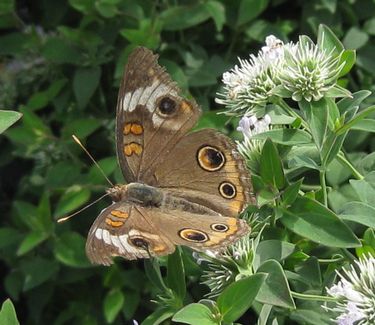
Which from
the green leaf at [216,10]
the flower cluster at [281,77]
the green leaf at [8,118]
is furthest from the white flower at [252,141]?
the green leaf at [216,10]

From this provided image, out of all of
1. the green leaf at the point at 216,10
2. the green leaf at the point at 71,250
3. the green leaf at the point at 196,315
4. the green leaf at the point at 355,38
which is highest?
the green leaf at the point at 216,10

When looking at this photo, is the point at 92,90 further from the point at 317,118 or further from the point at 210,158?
the point at 317,118

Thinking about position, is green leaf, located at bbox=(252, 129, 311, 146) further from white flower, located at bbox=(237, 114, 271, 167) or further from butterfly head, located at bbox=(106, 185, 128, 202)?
butterfly head, located at bbox=(106, 185, 128, 202)

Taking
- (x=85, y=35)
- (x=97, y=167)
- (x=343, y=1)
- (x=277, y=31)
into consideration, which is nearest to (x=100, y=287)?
(x=97, y=167)

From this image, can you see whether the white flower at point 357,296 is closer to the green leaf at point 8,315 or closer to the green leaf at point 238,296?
the green leaf at point 238,296

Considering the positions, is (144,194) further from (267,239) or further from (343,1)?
(343,1)

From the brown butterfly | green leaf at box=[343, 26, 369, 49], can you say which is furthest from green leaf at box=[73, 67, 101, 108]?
the brown butterfly

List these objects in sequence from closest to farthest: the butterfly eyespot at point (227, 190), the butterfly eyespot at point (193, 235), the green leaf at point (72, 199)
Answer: the butterfly eyespot at point (193, 235) < the butterfly eyespot at point (227, 190) < the green leaf at point (72, 199)
